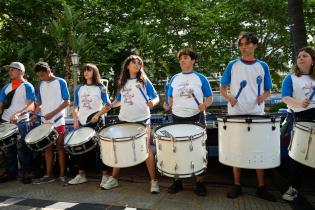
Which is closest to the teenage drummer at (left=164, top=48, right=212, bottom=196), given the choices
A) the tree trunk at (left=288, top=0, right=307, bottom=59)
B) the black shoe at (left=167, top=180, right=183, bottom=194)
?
the black shoe at (left=167, top=180, right=183, bottom=194)

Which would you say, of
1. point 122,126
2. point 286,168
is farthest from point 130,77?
point 286,168

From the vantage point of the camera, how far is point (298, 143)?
133 inches

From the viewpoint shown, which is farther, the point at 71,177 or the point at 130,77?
the point at 71,177

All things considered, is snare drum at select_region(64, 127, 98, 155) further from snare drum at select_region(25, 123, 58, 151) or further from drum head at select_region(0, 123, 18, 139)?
drum head at select_region(0, 123, 18, 139)

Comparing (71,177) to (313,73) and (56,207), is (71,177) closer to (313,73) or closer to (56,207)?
(56,207)

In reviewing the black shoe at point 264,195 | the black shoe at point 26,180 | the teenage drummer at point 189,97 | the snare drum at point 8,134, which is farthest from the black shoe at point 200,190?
the snare drum at point 8,134

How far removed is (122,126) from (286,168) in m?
2.40

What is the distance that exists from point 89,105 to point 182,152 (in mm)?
1827

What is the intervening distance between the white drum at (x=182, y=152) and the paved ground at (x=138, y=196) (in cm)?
41

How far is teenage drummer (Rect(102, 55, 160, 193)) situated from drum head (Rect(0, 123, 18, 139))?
150cm

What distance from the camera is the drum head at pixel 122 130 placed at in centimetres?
407

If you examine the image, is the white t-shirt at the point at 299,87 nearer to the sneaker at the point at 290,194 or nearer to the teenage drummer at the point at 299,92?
the teenage drummer at the point at 299,92

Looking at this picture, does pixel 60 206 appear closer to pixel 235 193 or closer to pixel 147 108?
pixel 147 108

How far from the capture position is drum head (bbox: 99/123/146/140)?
13.4 ft
